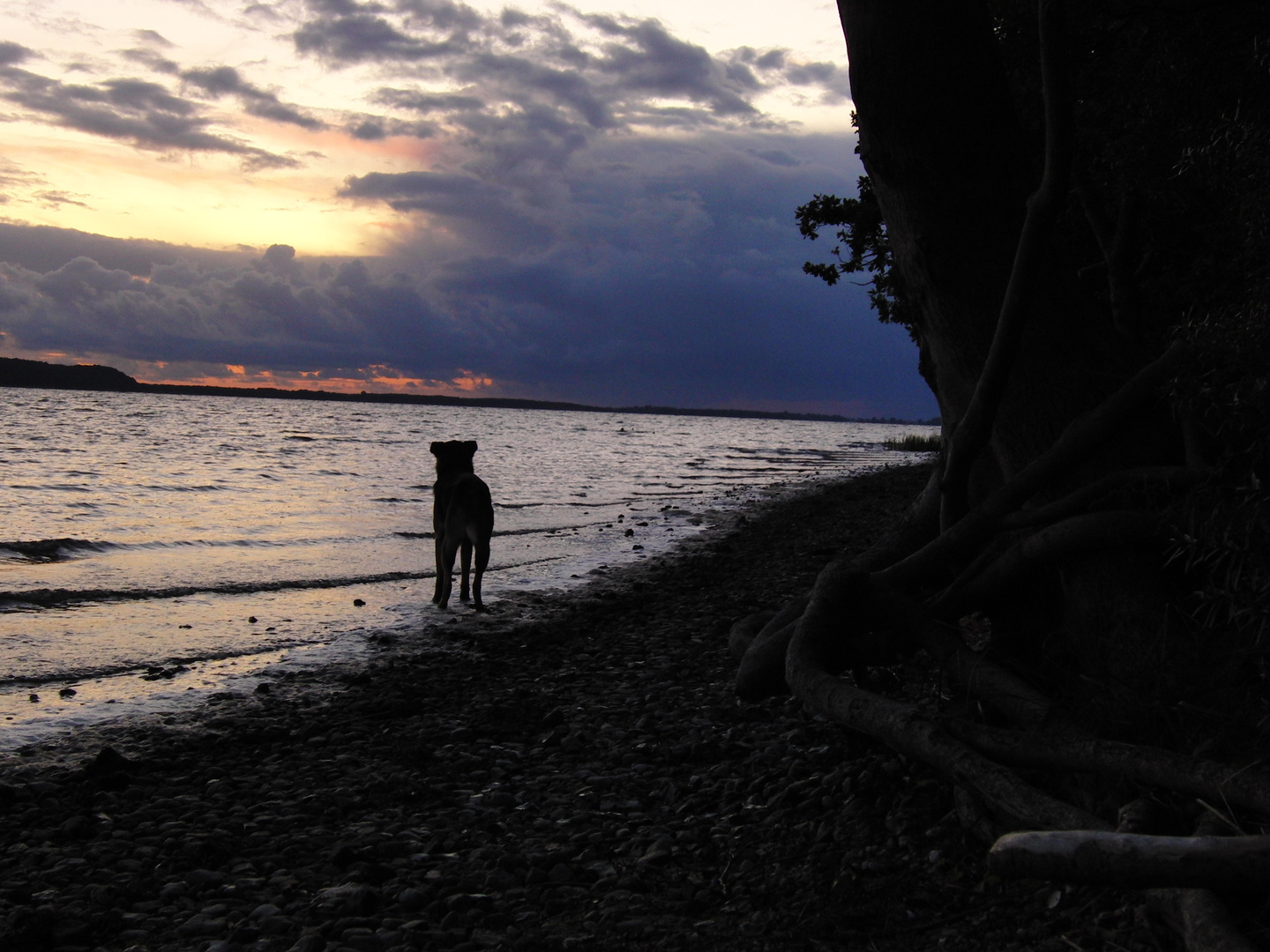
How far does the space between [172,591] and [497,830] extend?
33.1 feet

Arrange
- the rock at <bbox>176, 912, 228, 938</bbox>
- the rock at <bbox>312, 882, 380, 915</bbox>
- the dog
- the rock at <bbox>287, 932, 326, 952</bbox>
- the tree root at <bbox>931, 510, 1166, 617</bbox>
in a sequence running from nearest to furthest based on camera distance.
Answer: the rock at <bbox>287, 932, 326, 952</bbox>
the rock at <bbox>176, 912, 228, 938</bbox>
the rock at <bbox>312, 882, 380, 915</bbox>
the tree root at <bbox>931, 510, 1166, 617</bbox>
the dog

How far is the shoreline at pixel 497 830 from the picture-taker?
3.72 metres

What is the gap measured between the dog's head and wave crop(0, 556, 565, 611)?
2486mm

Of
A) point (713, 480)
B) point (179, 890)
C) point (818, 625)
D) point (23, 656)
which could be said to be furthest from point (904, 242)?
point (713, 480)

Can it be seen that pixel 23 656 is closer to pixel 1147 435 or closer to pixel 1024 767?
pixel 1024 767

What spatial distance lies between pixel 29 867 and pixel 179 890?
0.99 meters

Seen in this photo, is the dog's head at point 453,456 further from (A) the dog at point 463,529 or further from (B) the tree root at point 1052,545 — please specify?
(B) the tree root at point 1052,545

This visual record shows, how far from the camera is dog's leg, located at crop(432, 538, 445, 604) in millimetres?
12484

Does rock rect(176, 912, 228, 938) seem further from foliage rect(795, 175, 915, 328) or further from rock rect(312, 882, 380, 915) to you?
foliage rect(795, 175, 915, 328)

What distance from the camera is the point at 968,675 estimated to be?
172 inches

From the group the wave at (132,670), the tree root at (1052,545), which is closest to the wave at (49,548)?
the wave at (132,670)

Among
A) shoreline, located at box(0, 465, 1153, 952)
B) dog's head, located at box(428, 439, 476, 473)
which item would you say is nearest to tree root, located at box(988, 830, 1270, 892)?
shoreline, located at box(0, 465, 1153, 952)

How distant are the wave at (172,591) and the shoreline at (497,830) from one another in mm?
5511

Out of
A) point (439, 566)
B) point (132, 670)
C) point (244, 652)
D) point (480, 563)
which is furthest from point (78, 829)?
point (439, 566)
